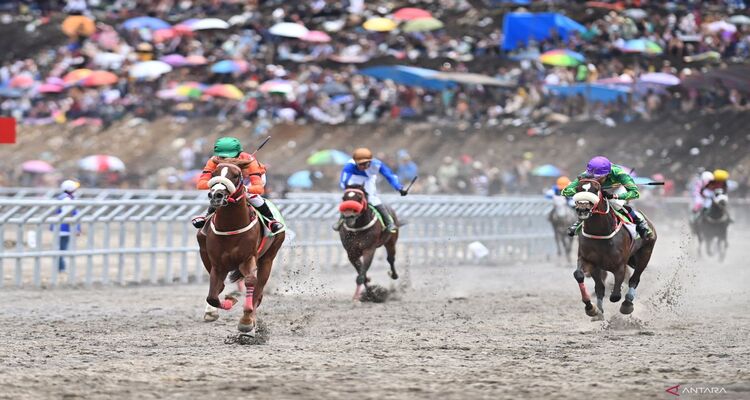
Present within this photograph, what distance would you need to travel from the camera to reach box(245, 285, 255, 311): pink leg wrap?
1256 cm

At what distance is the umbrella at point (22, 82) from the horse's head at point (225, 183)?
33.4m

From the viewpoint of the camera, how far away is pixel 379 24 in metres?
39.4

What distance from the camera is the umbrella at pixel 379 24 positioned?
39312 millimetres

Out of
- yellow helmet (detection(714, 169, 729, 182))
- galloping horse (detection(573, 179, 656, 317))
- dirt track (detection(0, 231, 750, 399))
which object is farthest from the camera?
yellow helmet (detection(714, 169, 729, 182))

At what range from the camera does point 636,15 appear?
3544 centimetres

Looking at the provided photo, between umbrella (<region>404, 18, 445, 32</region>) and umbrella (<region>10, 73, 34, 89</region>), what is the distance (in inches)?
515

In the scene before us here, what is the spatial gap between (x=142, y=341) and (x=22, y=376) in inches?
111

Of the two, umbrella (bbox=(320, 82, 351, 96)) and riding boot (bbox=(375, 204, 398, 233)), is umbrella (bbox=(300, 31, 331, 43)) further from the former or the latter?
riding boot (bbox=(375, 204, 398, 233))

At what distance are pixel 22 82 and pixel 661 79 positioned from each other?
21712mm

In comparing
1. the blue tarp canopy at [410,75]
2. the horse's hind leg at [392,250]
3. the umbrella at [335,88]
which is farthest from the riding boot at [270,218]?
the umbrella at [335,88]

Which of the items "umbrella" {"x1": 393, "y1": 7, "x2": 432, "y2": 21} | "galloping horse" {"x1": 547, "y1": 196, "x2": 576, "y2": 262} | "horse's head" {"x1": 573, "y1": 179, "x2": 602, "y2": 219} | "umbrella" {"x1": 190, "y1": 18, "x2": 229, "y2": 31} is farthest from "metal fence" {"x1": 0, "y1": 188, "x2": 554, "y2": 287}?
"umbrella" {"x1": 393, "y1": 7, "x2": 432, "y2": 21}

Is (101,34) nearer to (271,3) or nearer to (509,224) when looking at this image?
(271,3)

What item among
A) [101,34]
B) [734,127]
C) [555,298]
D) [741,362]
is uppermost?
[741,362]

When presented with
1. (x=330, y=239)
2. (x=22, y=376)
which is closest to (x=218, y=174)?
(x=22, y=376)
